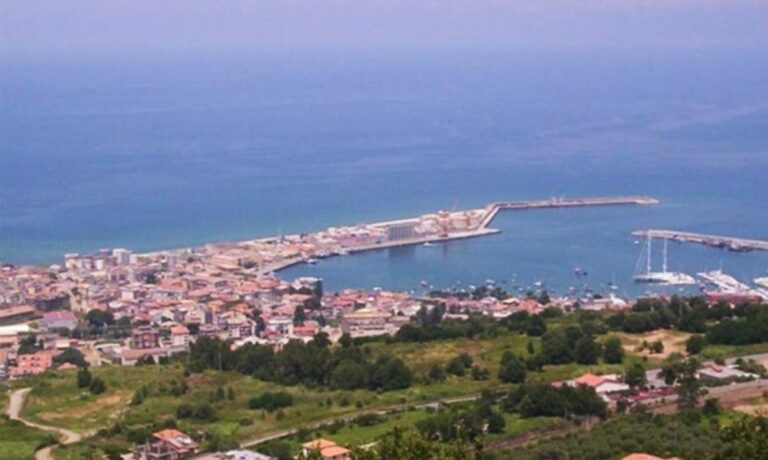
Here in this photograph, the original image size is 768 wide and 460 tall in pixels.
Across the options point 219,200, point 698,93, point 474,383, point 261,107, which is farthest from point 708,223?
point 698,93

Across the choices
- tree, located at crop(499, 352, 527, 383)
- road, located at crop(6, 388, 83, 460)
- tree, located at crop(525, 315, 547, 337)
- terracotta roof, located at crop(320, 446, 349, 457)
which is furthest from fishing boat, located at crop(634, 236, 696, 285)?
terracotta roof, located at crop(320, 446, 349, 457)

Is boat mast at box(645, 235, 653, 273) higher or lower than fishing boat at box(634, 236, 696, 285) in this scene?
higher

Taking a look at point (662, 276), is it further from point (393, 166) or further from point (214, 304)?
point (393, 166)

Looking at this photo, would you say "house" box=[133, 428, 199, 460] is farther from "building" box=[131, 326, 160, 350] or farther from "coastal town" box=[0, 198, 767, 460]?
"building" box=[131, 326, 160, 350]

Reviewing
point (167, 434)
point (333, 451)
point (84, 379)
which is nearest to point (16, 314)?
point (84, 379)

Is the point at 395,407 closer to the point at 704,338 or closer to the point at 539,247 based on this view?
the point at 704,338

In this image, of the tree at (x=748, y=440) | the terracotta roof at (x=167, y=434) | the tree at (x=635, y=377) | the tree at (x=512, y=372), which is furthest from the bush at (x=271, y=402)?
the tree at (x=748, y=440)
